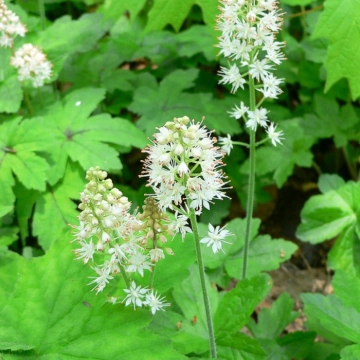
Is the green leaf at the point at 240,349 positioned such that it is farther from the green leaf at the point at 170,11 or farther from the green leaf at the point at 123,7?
the green leaf at the point at 123,7

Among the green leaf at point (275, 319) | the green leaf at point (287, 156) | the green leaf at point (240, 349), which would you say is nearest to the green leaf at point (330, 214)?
the green leaf at point (287, 156)

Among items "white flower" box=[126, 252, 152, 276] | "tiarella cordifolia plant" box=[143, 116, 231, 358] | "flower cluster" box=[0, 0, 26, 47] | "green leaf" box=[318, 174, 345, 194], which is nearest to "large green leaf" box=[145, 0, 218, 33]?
"flower cluster" box=[0, 0, 26, 47]

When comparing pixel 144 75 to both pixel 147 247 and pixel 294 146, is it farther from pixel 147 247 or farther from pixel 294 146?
pixel 147 247

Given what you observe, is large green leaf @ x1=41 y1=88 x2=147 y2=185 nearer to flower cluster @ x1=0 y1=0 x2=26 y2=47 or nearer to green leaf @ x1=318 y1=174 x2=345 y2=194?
flower cluster @ x1=0 y1=0 x2=26 y2=47

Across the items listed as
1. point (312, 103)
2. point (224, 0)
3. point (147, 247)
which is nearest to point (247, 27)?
point (224, 0)

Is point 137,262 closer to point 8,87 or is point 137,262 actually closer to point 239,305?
point 239,305

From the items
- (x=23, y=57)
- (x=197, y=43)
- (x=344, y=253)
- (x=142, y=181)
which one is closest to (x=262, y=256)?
(x=344, y=253)
